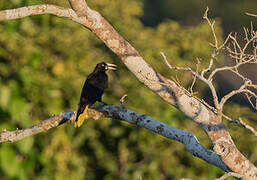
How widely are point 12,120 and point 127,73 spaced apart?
1.72m

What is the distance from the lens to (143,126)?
4145 millimetres

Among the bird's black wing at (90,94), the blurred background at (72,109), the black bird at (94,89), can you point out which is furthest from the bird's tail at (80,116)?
the blurred background at (72,109)

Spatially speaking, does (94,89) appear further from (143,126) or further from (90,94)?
(143,126)

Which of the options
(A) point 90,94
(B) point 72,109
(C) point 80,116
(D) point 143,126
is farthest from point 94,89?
(D) point 143,126

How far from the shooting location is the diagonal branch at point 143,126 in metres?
3.81

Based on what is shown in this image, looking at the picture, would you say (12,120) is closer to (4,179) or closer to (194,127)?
(4,179)

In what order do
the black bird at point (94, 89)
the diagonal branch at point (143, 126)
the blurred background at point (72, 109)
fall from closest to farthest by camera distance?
the diagonal branch at point (143, 126), the black bird at point (94, 89), the blurred background at point (72, 109)

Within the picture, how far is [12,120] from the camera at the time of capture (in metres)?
6.62

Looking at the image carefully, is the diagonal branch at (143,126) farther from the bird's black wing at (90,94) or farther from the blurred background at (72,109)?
the blurred background at (72,109)

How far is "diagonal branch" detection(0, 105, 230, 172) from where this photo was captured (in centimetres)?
381

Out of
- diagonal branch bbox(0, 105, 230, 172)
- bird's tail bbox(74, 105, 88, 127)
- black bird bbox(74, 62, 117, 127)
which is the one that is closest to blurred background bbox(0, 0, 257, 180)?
black bird bbox(74, 62, 117, 127)

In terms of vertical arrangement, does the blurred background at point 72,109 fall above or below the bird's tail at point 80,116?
below

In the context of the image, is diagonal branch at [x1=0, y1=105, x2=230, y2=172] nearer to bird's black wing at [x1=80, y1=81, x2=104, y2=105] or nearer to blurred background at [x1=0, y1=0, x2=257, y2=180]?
bird's black wing at [x1=80, y1=81, x2=104, y2=105]

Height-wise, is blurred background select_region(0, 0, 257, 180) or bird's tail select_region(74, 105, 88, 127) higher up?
bird's tail select_region(74, 105, 88, 127)
